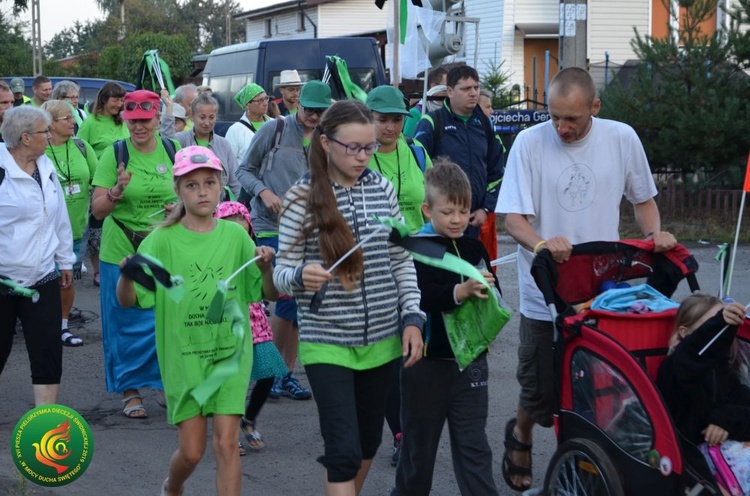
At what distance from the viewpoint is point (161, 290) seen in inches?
185

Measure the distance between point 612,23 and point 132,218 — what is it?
24.7 metres

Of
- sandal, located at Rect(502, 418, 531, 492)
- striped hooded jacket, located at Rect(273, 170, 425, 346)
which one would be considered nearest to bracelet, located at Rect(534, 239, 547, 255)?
striped hooded jacket, located at Rect(273, 170, 425, 346)

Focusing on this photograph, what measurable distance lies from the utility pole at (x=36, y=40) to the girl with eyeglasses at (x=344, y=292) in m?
36.9

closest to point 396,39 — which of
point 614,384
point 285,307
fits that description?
point 285,307

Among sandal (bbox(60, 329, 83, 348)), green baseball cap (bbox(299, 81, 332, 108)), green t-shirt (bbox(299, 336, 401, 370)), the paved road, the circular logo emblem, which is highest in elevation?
green baseball cap (bbox(299, 81, 332, 108))

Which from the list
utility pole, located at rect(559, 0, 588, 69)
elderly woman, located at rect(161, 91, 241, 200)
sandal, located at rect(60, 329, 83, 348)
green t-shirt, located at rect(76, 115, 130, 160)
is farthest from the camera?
utility pole, located at rect(559, 0, 588, 69)

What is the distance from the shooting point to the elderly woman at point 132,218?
22.6ft

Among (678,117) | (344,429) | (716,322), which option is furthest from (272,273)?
(678,117)

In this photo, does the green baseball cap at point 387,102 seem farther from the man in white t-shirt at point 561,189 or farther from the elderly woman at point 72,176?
the elderly woman at point 72,176

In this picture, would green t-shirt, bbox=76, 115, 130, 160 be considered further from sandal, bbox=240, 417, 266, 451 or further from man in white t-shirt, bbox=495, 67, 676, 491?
man in white t-shirt, bbox=495, 67, 676, 491

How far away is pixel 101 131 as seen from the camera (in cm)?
1059

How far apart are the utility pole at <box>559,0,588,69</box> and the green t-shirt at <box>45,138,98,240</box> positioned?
18.9 feet

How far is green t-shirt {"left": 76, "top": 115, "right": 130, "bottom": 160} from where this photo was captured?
416 inches

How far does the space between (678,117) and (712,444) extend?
1064cm
